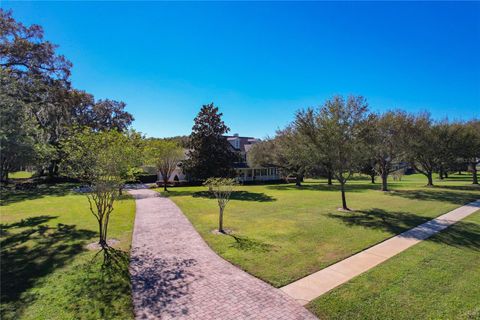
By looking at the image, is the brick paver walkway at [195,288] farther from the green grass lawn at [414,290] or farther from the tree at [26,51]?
the tree at [26,51]

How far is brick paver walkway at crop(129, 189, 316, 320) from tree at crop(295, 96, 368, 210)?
9.33 m

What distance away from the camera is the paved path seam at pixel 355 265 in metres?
6.38

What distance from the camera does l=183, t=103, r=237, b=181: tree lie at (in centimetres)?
2762

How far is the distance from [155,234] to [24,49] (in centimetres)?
1916

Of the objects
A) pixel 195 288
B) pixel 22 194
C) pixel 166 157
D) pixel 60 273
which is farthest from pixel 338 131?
pixel 22 194

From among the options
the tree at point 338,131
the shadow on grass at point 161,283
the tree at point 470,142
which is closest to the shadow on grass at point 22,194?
the shadow on grass at point 161,283

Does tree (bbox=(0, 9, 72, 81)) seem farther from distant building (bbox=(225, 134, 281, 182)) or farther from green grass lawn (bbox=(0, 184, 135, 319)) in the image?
distant building (bbox=(225, 134, 281, 182))

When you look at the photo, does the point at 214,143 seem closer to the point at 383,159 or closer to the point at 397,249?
the point at 383,159

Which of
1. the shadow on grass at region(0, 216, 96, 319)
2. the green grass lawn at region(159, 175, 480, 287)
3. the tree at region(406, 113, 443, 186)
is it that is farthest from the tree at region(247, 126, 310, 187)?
the shadow on grass at region(0, 216, 96, 319)

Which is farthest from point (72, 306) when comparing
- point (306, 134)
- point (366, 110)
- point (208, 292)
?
point (366, 110)

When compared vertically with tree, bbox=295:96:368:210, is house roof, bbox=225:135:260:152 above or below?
above

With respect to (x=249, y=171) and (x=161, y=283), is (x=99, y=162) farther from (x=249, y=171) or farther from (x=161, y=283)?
(x=249, y=171)

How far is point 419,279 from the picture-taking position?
272 inches

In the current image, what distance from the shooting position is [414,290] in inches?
250
